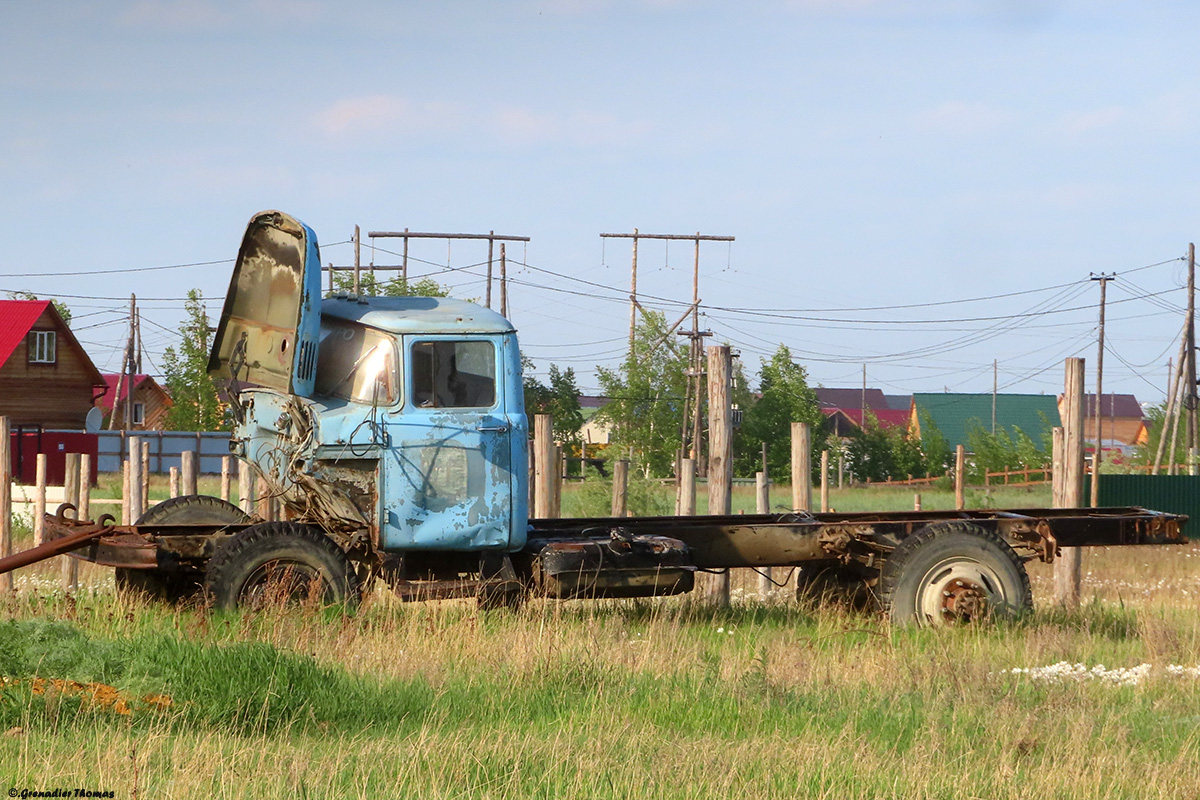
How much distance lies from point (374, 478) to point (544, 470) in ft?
20.4

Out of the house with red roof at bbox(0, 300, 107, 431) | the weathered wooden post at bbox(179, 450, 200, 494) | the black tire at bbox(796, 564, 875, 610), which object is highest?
the house with red roof at bbox(0, 300, 107, 431)

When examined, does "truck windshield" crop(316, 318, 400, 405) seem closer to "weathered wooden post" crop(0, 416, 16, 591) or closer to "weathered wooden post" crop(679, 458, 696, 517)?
"weathered wooden post" crop(0, 416, 16, 591)

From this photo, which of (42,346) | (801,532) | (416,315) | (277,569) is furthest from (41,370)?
(801,532)

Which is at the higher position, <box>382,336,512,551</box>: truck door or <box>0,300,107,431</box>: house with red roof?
<box>0,300,107,431</box>: house with red roof

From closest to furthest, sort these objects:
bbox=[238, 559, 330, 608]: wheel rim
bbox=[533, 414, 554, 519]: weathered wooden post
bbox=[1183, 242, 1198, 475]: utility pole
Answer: bbox=[238, 559, 330, 608]: wheel rim → bbox=[533, 414, 554, 519]: weathered wooden post → bbox=[1183, 242, 1198, 475]: utility pole

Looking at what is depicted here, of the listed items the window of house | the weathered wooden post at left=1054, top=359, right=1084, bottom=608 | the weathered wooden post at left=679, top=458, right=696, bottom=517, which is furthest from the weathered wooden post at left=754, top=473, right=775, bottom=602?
the window of house

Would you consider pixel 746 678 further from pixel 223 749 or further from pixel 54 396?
pixel 54 396

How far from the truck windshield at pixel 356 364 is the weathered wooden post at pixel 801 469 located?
597cm

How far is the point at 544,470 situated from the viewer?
1545cm

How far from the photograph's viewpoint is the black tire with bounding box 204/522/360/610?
342 inches

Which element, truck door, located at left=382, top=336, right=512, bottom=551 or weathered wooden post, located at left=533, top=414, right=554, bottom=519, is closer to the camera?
truck door, located at left=382, top=336, right=512, bottom=551

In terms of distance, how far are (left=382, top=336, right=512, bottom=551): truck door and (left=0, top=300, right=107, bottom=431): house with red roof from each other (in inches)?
1429

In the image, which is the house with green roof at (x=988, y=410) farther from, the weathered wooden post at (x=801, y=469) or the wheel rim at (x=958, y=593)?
the wheel rim at (x=958, y=593)

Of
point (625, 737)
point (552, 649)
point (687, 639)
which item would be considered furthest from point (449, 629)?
point (625, 737)
